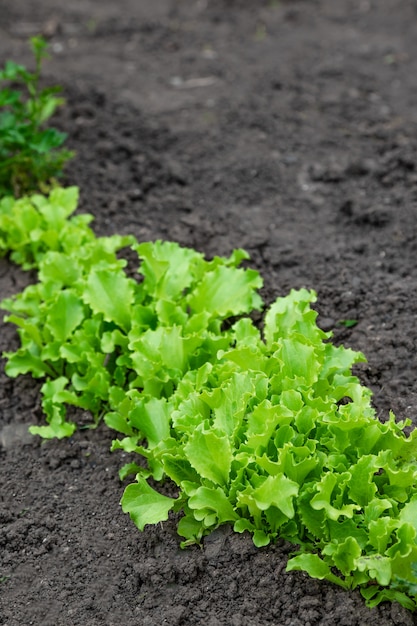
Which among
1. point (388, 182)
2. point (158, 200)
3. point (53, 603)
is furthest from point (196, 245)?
point (53, 603)

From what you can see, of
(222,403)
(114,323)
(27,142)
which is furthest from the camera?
(27,142)

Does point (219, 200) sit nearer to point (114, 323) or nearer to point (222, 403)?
point (114, 323)

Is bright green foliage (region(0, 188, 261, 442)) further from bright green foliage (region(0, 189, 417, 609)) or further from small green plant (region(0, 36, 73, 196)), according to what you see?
small green plant (region(0, 36, 73, 196))

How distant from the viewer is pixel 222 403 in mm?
3053

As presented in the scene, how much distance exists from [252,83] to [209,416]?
3.89m

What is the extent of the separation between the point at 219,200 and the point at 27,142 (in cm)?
122

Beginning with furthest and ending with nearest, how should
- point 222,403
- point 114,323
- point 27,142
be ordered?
point 27,142 → point 114,323 → point 222,403

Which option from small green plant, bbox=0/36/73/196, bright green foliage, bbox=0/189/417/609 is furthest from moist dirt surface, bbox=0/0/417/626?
small green plant, bbox=0/36/73/196

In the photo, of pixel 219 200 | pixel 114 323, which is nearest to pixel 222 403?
pixel 114 323

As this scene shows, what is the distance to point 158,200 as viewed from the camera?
5.04m

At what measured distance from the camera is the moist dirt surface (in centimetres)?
292

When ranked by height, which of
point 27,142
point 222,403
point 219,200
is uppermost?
point 27,142

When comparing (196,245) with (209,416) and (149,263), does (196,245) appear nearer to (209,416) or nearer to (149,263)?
(149,263)

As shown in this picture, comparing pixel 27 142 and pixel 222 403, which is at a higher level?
pixel 27 142
